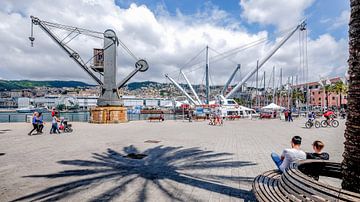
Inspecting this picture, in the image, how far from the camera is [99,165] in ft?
24.1

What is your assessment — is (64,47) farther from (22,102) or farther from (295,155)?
(22,102)

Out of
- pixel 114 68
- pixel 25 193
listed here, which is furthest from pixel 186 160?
pixel 114 68

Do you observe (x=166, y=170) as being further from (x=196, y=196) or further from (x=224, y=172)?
(x=196, y=196)

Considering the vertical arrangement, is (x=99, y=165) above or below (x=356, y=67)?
below

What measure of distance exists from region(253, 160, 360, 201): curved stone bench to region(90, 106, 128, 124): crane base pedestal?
2354 centimetres

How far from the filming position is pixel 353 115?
122 inches

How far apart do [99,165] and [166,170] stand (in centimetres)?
224

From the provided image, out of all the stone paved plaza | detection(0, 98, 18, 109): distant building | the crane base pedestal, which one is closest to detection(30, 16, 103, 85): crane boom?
the crane base pedestal

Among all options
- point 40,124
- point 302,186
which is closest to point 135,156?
point 302,186

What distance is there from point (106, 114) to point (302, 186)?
25327 mm

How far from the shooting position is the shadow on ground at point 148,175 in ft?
16.1

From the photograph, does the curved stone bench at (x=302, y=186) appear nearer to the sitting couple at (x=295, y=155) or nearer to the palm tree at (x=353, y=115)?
the sitting couple at (x=295, y=155)

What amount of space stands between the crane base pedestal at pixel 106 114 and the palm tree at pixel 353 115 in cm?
2531

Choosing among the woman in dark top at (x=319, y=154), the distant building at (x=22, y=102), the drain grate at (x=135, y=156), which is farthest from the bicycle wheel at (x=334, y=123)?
the distant building at (x=22, y=102)
